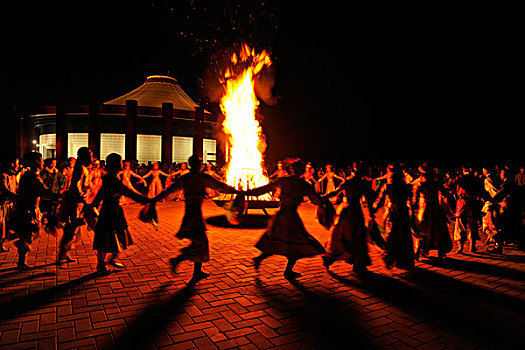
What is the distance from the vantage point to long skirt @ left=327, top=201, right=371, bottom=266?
536 cm

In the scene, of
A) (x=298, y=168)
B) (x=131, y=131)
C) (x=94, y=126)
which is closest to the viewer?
(x=298, y=168)

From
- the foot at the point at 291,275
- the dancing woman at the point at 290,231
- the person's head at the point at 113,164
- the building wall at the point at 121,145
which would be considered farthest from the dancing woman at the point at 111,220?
the building wall at the point at 121,145

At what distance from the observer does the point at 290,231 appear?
515cm

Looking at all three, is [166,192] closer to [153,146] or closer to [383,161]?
[153,146]

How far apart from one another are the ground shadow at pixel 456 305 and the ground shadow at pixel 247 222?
4.47 meters

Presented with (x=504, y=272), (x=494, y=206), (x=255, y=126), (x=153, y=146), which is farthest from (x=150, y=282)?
(x=153, y=146)

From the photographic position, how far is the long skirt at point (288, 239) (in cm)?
507

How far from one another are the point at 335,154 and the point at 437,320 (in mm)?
36490

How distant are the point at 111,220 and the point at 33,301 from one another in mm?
1464

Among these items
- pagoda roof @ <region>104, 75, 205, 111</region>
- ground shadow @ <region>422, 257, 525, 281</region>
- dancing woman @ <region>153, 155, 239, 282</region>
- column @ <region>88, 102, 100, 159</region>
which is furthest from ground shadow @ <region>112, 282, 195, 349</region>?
pagoda roof @ <region>104, 75, 205, 111</region>

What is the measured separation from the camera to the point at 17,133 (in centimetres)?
3189

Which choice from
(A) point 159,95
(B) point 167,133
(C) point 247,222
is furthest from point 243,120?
(A) point 159,95

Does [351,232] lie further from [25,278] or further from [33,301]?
[25,278]

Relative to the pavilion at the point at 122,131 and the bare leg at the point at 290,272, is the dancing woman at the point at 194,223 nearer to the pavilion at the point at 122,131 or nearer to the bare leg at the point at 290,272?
the bare leg at the point at 290,272
